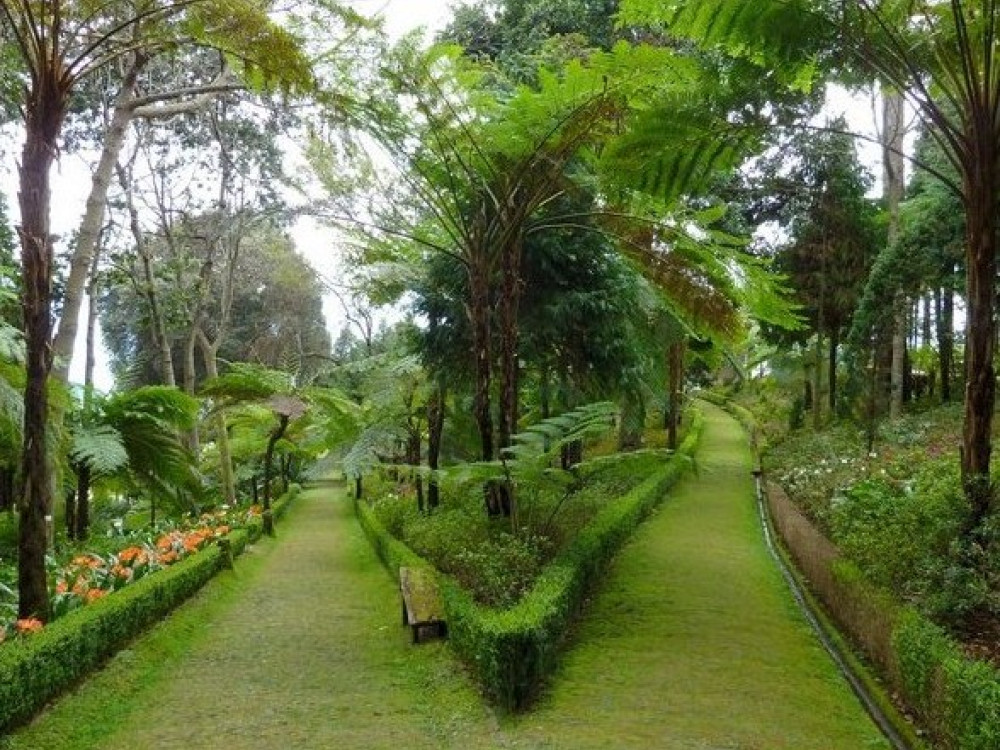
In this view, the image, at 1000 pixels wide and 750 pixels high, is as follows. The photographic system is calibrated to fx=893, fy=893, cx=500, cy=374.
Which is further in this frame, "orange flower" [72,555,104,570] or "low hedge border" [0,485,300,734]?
"orange flower" [72,555,104,570]

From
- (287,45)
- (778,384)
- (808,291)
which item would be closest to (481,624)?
(287,45)

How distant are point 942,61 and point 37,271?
603 cm

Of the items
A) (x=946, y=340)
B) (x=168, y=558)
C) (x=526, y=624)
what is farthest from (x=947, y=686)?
(x=946, y=340)

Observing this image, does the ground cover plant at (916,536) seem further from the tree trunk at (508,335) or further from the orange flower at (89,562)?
the orange flower at (89,562)

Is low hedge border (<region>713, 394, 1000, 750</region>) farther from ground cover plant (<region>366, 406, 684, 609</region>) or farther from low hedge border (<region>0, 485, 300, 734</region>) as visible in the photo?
low hedge border (<region>0, 485, 300, 734</region>)

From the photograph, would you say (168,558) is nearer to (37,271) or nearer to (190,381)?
(37,271)

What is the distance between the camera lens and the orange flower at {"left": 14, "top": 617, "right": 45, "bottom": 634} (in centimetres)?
530

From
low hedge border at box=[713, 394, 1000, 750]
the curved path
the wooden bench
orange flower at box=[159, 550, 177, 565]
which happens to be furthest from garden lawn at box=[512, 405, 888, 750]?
orange flower at box=[159, 550, 177, 565]

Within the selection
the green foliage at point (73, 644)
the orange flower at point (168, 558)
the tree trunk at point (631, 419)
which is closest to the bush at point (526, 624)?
the green foliage at point (73, 644)

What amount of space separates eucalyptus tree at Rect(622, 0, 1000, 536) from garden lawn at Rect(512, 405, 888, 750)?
4.96 feet

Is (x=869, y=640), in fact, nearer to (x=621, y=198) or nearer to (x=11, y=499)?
(x=621, y=198)

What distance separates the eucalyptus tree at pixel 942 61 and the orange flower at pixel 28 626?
5.67 metres

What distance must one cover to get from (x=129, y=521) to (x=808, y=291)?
15088 mm

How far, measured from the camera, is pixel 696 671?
555 cm
